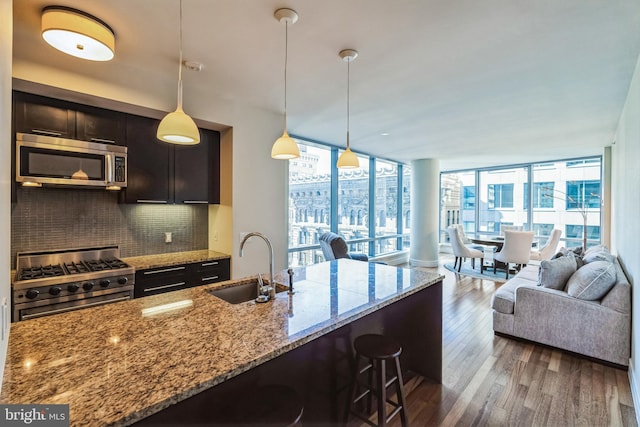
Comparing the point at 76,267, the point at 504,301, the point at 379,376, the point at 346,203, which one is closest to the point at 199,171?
the point at 76,267

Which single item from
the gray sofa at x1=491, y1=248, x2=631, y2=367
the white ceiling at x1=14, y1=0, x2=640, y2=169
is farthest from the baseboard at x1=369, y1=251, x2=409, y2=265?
the white ceiling at x1=14, y1=0, x2=640, y2=169

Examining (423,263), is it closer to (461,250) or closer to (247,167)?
(461,250)

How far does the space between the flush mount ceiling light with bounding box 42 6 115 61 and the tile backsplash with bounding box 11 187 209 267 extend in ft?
4.70

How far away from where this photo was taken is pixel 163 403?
34.5 inches

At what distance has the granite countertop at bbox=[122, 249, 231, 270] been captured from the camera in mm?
2793

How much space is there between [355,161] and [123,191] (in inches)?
88.6

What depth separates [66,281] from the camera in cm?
224

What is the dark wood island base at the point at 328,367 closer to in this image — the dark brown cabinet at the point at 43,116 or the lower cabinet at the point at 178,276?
the lower cabinet at the point at 178,276


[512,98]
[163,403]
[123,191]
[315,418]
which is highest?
[512,98]

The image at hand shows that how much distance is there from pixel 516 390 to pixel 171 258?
132 inches

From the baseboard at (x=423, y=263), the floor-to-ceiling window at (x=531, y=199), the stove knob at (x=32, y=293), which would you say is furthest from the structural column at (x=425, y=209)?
the stove knob at (x=32, y=293)

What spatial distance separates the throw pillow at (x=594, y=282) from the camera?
277 centimetres

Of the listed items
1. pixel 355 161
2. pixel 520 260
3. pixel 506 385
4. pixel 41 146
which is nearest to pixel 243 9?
pixel 355 161

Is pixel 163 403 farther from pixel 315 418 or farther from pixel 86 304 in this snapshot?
pixel 86 304
